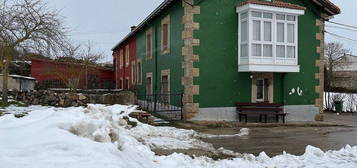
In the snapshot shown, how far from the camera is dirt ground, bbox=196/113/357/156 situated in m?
8.57

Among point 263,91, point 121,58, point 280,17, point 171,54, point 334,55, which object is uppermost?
point 334,55

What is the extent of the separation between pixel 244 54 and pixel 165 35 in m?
4.56

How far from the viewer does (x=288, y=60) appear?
47.7 ft

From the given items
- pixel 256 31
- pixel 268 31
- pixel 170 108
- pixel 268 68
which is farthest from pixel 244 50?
pixel 170 108

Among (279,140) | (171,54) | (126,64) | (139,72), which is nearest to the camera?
(279,140)

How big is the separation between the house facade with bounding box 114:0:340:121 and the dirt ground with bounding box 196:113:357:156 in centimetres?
223

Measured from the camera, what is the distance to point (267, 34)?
14305 millimetres

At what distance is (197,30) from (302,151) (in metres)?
6.89

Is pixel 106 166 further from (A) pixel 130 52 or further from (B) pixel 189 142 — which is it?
(A) pixel 130 52

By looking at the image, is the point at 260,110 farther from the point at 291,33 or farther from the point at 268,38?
the point at 291,33

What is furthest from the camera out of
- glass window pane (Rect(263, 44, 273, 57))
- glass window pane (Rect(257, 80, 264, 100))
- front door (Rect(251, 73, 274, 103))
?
glass window pane (Rect(257, 80, 264, 100))

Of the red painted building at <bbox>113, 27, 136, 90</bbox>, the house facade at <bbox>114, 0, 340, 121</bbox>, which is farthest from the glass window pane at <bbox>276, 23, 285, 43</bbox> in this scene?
the red painted building at <bbox>113, 27, 136, 90</bbox>

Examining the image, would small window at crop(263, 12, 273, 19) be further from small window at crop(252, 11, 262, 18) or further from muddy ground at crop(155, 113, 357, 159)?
muddy ground at crop(155, 113, 357, 159)

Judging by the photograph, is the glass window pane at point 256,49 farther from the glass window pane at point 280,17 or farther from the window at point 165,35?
the window at point 165,35
